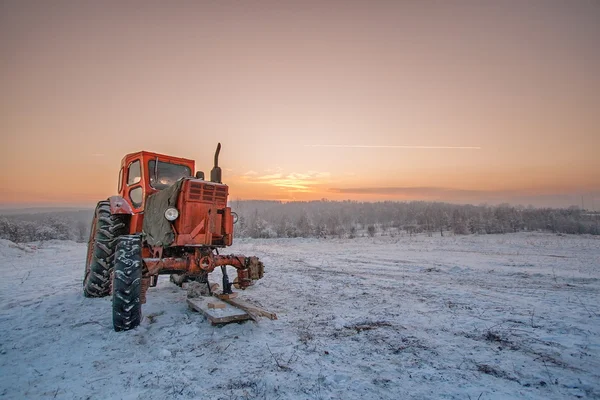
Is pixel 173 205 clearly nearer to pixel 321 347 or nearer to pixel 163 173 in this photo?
pixel 163 173

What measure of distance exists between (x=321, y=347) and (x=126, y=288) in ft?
10.3

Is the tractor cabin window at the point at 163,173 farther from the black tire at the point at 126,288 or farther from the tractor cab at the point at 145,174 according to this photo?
the black tire at the point at 126,288

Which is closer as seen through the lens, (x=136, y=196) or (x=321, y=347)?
(x=321, y=347)

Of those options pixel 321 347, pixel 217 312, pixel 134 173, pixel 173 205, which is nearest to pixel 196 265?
pixel 217 312

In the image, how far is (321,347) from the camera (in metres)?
4.17

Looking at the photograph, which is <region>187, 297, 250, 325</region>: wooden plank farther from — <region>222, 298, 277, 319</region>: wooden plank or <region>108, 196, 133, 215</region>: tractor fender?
<region>108, 196, 133, 215</region>: tractor fender

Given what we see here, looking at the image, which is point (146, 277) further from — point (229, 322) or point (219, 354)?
point (219, 354)

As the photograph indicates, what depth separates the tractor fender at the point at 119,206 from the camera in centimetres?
682

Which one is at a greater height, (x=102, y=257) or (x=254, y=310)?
(x=102, y=257)

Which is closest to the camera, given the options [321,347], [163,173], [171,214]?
[321,347]

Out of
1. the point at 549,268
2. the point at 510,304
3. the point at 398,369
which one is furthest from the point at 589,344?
the point at 549,268

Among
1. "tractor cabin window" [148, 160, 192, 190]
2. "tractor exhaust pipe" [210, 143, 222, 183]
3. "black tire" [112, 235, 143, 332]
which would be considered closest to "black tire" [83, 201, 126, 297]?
"tractor cabin window" [148, 160, 192, 190]

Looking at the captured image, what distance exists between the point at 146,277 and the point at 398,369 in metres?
4.26

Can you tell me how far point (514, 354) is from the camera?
3.92 metres
